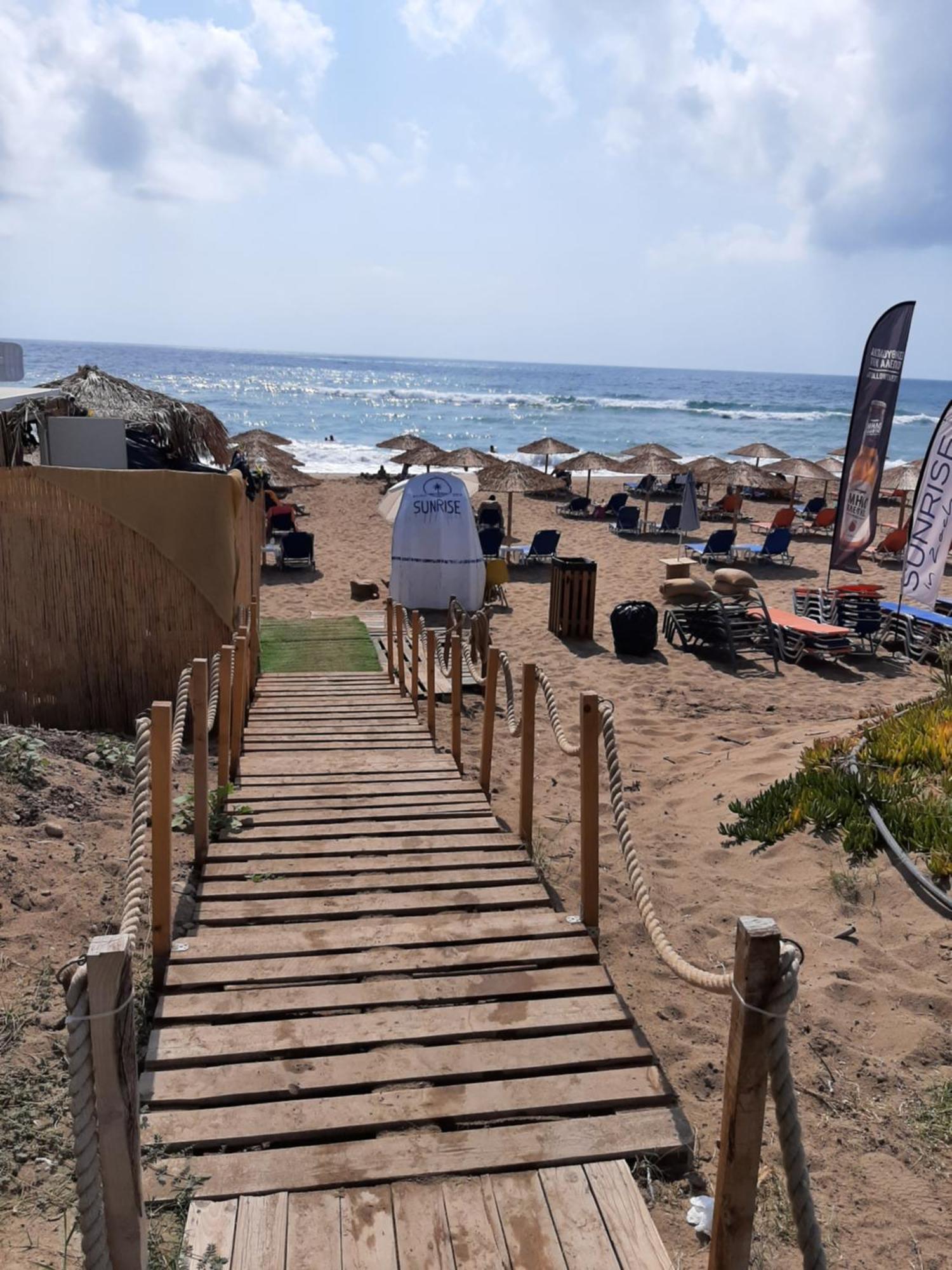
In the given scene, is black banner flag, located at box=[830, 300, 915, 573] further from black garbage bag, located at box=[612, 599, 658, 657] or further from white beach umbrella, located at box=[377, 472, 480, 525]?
white beach umbrella, located at box=[377, 472, 480, 525]

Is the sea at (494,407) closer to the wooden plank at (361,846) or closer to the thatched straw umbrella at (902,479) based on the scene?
the thatched straw umbrella at (902,479)

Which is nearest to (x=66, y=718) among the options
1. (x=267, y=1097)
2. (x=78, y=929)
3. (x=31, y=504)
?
(x=31, y=504)

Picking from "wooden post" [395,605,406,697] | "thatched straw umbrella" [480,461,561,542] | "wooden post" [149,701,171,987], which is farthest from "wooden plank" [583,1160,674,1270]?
"thatched straw umbrella" [480,461,561,542]

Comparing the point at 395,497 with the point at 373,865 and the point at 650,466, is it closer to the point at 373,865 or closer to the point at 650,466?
the point at 373,865

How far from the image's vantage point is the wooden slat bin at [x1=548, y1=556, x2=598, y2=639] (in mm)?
12516

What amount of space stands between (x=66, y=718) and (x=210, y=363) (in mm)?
139638

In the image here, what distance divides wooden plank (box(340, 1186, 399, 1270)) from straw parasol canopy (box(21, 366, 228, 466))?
13.2 m

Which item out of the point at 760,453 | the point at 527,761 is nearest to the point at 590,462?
the point at 760,453

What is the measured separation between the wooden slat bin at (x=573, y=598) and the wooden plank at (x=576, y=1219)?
1011cm

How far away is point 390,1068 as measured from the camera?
2963 millimetres

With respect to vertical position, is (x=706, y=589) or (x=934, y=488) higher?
(x=934, y=488)

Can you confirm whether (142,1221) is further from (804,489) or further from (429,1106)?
(804,489)

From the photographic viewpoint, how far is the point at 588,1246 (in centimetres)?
236

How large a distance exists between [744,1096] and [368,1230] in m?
Result: 1.07
